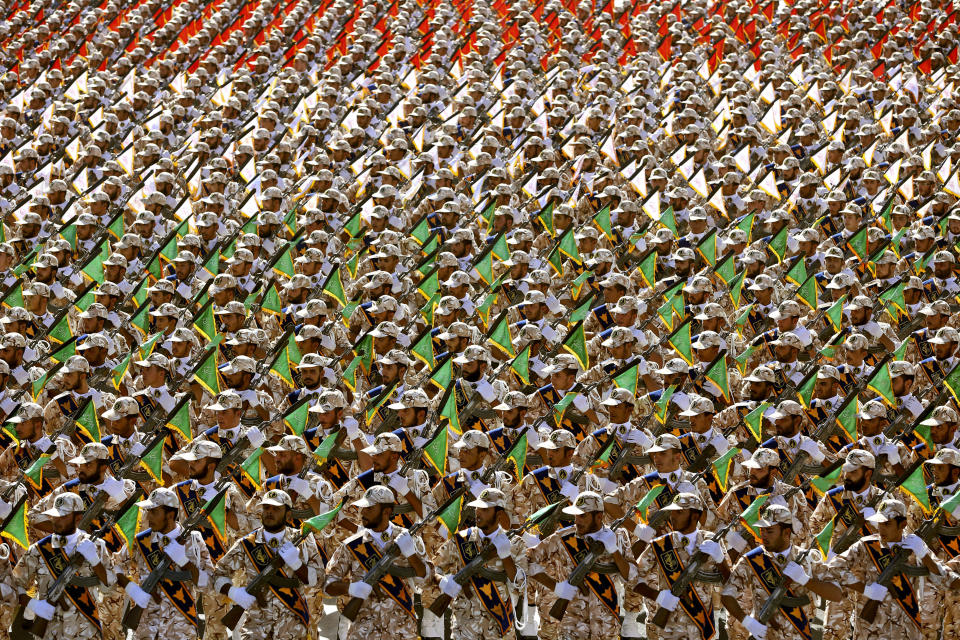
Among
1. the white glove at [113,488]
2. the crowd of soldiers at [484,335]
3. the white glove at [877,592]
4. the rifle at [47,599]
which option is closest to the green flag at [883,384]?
the crowd of soldiers at [484,335]

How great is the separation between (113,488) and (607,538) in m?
3.77

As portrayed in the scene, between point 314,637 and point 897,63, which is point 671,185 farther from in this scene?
point 314,637

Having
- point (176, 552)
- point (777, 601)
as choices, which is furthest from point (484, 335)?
point (777, 601)

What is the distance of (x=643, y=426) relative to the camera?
450 inches

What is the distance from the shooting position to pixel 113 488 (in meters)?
9.47

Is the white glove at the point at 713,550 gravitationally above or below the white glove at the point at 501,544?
above

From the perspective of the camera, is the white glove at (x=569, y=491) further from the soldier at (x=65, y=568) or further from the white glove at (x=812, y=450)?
the soldier at (x=65, y=568)

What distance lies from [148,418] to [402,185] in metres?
6.99

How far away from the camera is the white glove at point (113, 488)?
9.43 m

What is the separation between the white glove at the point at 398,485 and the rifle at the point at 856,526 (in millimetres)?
3230

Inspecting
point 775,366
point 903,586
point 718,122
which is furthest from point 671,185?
point 903,586

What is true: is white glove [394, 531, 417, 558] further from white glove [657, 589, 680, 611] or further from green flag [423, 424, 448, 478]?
green flag [423, 424, 448, 478]

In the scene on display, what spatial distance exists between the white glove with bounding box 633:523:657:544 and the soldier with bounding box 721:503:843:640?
2.29 feet

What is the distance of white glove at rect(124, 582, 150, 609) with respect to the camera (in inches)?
320
